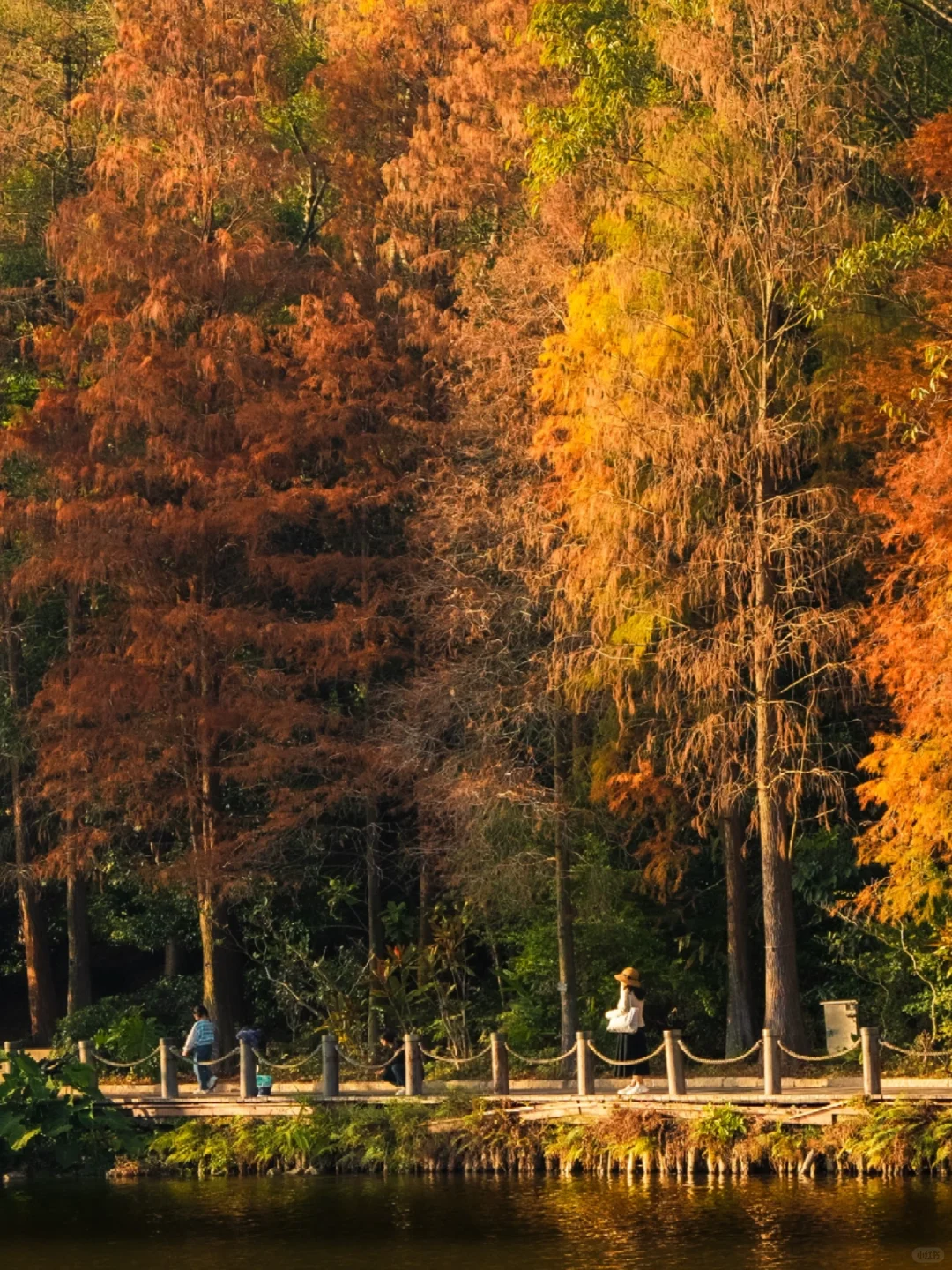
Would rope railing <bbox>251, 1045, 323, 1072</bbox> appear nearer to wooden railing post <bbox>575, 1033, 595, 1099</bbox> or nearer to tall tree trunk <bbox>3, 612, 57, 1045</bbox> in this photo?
wooden railing post <bbox>575, 1033, 595, 1099</bbox>

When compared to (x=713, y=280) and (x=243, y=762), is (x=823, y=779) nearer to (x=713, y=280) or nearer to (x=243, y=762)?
(x=713, y=280)

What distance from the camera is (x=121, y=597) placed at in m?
32.9

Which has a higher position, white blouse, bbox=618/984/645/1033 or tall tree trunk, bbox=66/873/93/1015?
tall tree trunk, bbox=66/873/93/1015

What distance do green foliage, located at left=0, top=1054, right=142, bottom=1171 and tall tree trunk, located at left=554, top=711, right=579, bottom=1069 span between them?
7.01 metres

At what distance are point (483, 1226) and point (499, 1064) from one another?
486cm

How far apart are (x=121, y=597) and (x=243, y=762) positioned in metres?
3.61

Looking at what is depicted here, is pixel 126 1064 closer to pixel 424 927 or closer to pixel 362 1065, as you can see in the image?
pixel 362 1065

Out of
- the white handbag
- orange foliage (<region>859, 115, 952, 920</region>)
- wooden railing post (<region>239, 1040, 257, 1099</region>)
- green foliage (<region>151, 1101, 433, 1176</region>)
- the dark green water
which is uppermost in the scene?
orange foliage (<region>859, 115, 952, 920</region>)

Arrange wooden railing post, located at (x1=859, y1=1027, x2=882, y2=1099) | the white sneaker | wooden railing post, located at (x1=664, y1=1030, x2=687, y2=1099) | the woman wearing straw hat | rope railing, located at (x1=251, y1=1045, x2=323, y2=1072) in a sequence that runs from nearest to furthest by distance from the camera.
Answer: wooden railing post, located at (x1=859, y1=1027, x2=882, y2=1099)
wooden railing post, located at (x1=664, y1=1030, x2=687, y2=1099)
the white sneaker
the woman wearing straw hat
rope railing, located at (x1=251, y1=1045, x2=323, y2=1072)

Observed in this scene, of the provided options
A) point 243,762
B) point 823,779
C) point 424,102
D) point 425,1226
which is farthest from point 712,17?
point 425,1226

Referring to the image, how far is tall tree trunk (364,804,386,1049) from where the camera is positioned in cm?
3070

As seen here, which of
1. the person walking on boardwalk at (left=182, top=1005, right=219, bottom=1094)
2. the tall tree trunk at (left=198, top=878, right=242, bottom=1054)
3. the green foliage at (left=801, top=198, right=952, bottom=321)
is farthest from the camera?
the tall tree trunk at (left=198, top=878, right=242, bottom=1054)

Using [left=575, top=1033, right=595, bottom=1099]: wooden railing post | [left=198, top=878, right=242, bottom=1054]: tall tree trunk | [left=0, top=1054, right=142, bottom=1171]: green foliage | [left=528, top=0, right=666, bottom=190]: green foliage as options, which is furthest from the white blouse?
[left=528, top=0, right=666, bottom=190]: green foliage

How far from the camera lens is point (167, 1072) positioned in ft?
89.4
